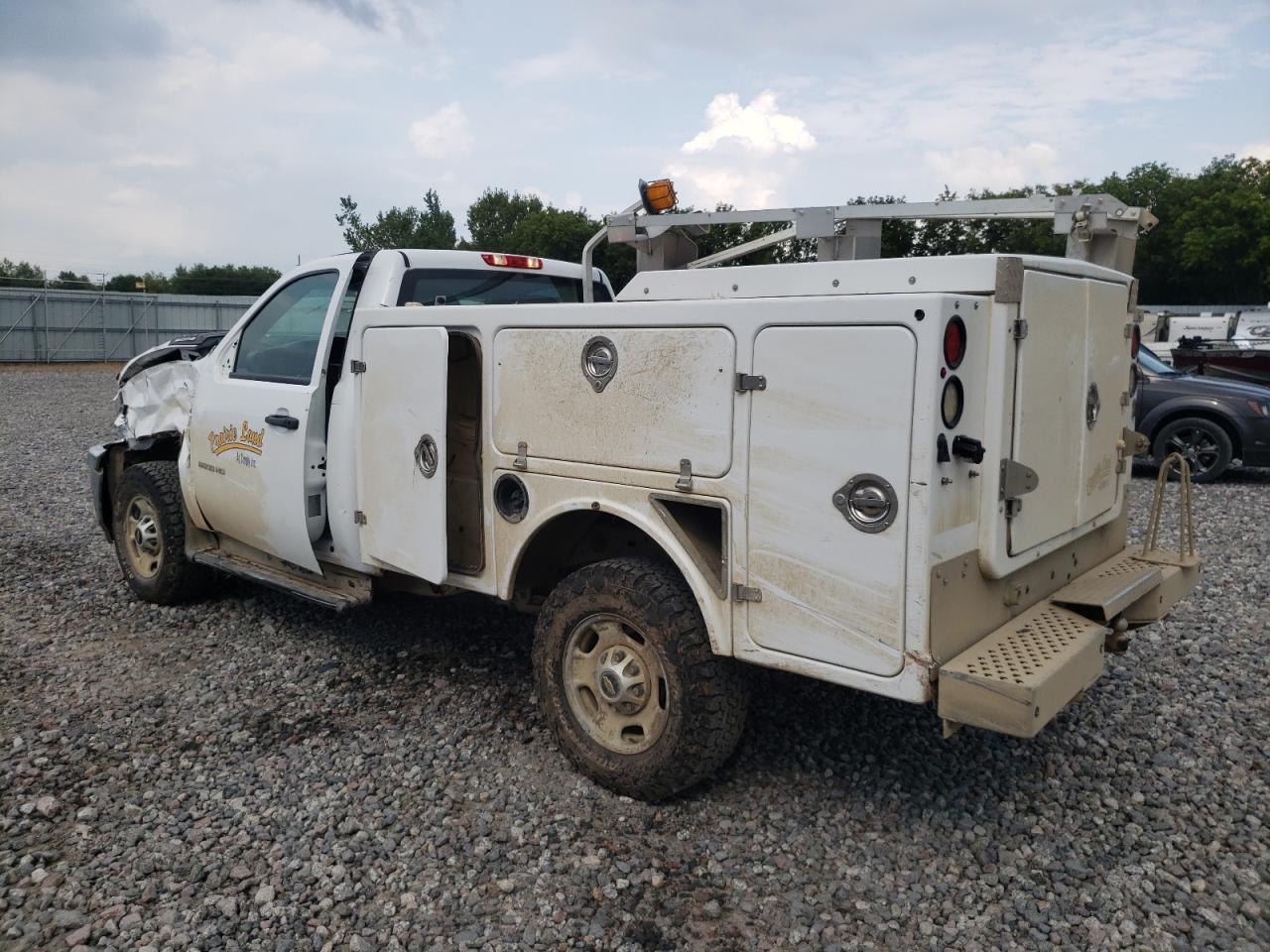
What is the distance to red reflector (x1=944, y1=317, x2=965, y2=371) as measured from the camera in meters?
3.01

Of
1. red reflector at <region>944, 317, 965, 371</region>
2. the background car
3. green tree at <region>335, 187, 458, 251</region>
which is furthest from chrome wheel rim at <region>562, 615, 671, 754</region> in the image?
green tree at <region>335, 187, 458, 251</region>

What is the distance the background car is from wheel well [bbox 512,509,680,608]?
824 centimetres

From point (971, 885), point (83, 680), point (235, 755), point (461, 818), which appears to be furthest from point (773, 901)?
point (83, 680)

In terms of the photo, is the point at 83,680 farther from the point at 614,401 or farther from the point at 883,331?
the point at 883,331

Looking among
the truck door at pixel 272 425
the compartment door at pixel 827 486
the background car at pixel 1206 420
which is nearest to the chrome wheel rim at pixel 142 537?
the truck door at pixel 272 425

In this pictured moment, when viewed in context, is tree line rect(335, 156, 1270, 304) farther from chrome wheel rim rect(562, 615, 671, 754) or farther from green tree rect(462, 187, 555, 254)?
chrome wheel rim rect(562, 615, 671, 754)

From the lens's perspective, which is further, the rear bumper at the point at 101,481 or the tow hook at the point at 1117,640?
the rear bumper at the point at 101,481

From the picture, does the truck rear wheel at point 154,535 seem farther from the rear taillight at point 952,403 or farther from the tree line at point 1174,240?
the tree line at point 1174,240

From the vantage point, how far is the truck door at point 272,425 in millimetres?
4938

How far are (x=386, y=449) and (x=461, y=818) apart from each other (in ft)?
5.39

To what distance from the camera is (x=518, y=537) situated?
162 inches

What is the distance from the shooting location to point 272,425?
5094mm

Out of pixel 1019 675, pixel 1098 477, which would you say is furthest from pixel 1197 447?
pixel 1019 675

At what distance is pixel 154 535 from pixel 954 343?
504cm
